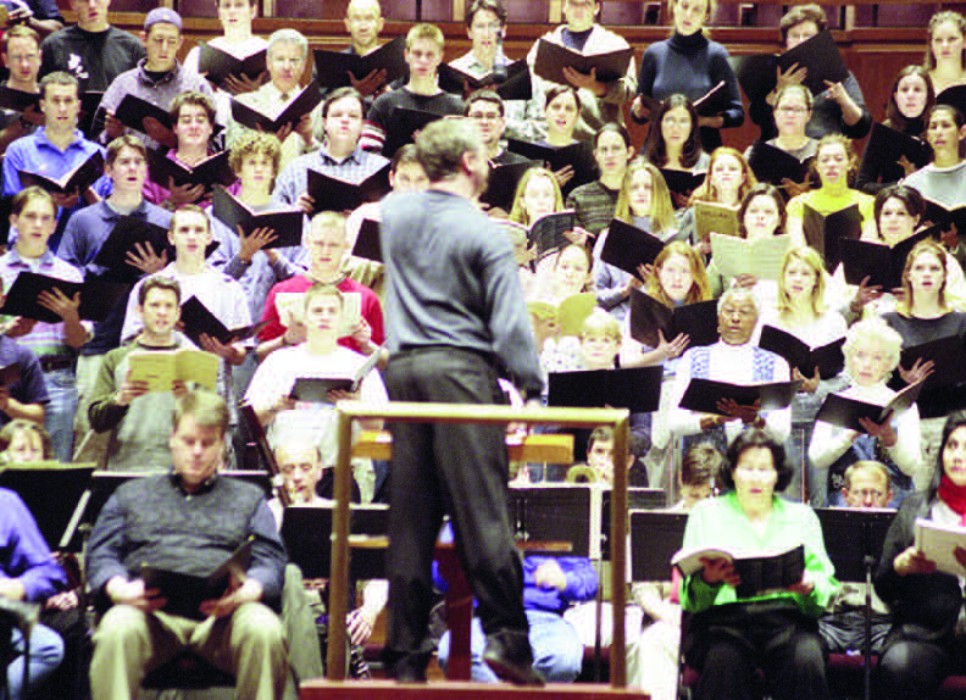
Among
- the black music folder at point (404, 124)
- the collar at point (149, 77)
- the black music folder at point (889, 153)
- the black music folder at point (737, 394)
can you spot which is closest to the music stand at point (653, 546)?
the black music folder at point (737, 394)

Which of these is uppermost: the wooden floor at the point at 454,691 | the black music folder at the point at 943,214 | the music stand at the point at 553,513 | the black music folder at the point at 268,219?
the black music folder at the point at 943,214

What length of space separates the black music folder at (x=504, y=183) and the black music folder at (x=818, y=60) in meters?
1.54

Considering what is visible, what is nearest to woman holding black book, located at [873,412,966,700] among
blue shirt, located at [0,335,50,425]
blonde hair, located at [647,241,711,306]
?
blonde hair, located at [647,241,711,306]

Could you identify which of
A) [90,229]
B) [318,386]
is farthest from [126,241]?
[318,386]

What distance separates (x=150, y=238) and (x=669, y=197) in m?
2.05

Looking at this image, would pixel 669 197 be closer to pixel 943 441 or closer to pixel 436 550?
pixel 943 441

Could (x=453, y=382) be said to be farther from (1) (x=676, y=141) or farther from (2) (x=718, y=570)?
(1) (x=676, y=141)

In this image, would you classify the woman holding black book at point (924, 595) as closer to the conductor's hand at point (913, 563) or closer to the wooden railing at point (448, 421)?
the conductor's hand at point (913, 563)

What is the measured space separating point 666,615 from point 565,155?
269 cm

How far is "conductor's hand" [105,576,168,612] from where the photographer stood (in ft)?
14.8

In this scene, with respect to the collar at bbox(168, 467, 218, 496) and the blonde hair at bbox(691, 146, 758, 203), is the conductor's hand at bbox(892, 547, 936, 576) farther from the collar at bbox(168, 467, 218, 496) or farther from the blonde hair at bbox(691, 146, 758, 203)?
the blonde hair at bbox(691, 146, 758, 203)

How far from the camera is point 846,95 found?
784 cm

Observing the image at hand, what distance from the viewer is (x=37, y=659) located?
15.5ft

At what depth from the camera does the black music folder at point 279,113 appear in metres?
7.15
